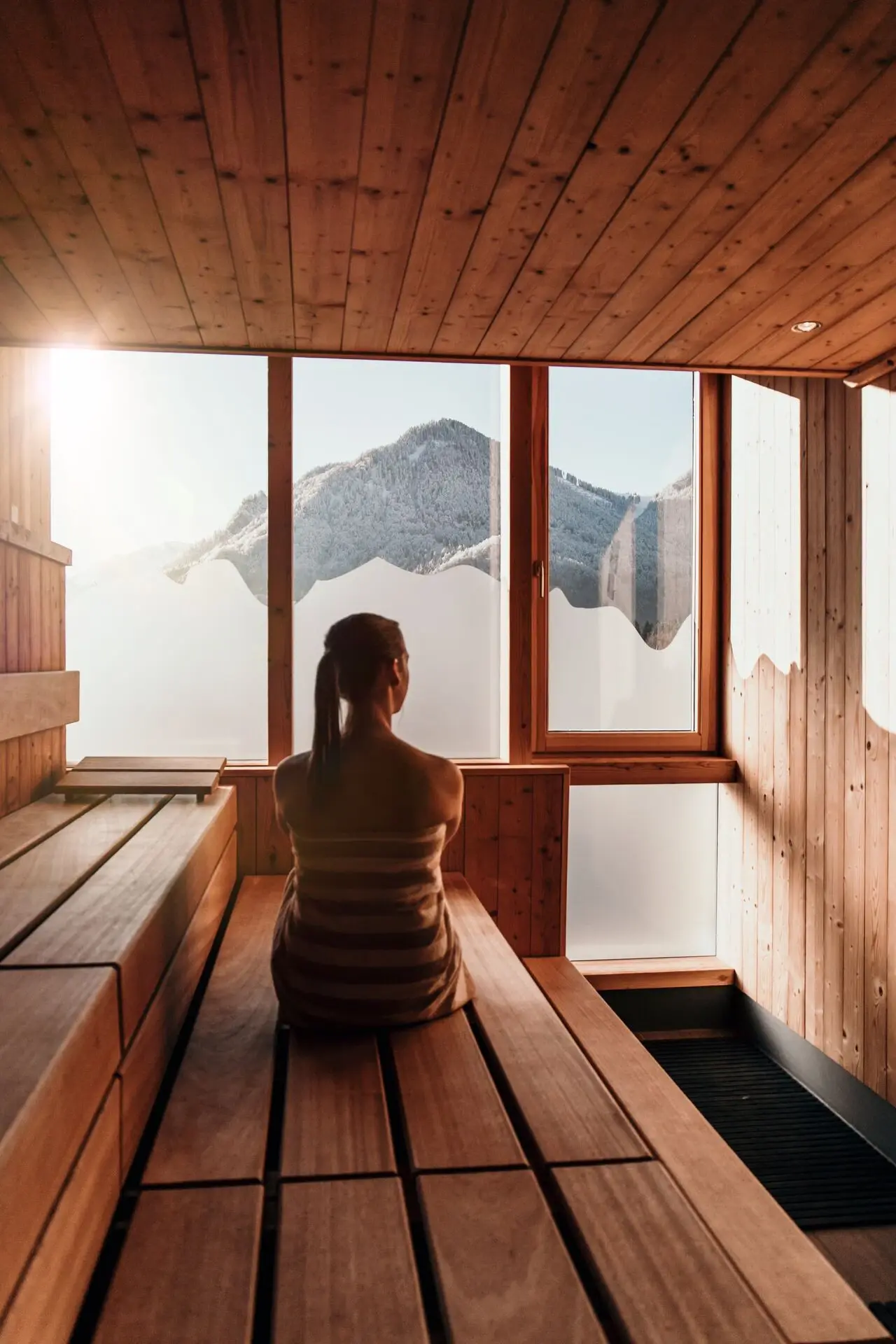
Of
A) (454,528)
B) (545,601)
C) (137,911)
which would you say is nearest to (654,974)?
(545,601)

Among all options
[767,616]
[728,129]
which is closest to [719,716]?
[767,616]

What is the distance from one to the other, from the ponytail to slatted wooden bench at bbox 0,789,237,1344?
0.39 metres

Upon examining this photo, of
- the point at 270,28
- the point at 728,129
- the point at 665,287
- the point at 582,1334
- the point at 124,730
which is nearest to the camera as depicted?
the point at 582,1334

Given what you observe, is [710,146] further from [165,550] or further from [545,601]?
[165,550]

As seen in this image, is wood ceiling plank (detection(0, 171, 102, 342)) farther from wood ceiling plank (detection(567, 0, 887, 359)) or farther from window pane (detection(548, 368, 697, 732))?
window pane (detection(548, 368, 697, 732))

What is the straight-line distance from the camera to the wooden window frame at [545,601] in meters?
3.88

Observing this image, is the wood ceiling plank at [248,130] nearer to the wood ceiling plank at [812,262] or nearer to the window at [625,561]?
the wood ceiling plank at [812,262]

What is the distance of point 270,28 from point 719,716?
10.4 feet

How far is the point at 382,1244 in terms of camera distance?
4.12ft

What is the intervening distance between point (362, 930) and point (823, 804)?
206 cm

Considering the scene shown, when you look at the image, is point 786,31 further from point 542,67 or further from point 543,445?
point 543,445

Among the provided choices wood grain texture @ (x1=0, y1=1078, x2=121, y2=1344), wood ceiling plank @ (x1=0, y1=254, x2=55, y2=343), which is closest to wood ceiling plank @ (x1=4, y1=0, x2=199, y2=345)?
wood ceiling plank @ (x1=0, y1=254, x2=55, y2=343)

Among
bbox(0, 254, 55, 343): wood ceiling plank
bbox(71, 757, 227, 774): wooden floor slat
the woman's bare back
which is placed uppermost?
bbox(0, 254, 55, 343): wood ceiling plank

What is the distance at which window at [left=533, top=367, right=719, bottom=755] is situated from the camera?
157 inches
